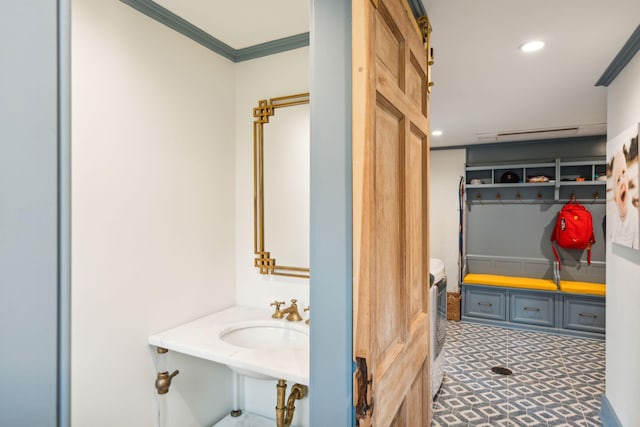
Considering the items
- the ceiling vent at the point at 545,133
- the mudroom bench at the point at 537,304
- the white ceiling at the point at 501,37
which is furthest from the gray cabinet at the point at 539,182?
the white ceiling at the point at 501,37

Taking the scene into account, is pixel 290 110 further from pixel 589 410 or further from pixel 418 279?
pixel 589 410

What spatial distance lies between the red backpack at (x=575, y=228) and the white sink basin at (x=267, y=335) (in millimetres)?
4311

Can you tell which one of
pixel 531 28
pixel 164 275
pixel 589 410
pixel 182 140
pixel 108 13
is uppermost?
pixel 531 28

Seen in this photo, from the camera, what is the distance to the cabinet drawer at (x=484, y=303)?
482 cm

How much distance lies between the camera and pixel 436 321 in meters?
2.70

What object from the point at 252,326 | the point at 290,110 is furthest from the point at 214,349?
the point at 290,110

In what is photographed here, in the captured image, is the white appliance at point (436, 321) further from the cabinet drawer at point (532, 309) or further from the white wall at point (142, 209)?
the cabinet drawer at point (532, 309)

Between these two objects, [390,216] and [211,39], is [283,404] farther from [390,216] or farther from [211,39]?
[211,39]

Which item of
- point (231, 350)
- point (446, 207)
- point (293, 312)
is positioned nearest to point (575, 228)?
point (446, 207)

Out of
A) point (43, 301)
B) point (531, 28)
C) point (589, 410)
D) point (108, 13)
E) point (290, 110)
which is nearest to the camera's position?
point (43, 301)

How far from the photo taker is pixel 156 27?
1772mm

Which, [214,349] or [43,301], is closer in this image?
[43,301]

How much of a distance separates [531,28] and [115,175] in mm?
2198

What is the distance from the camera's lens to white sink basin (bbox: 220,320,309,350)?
6.26 ft
